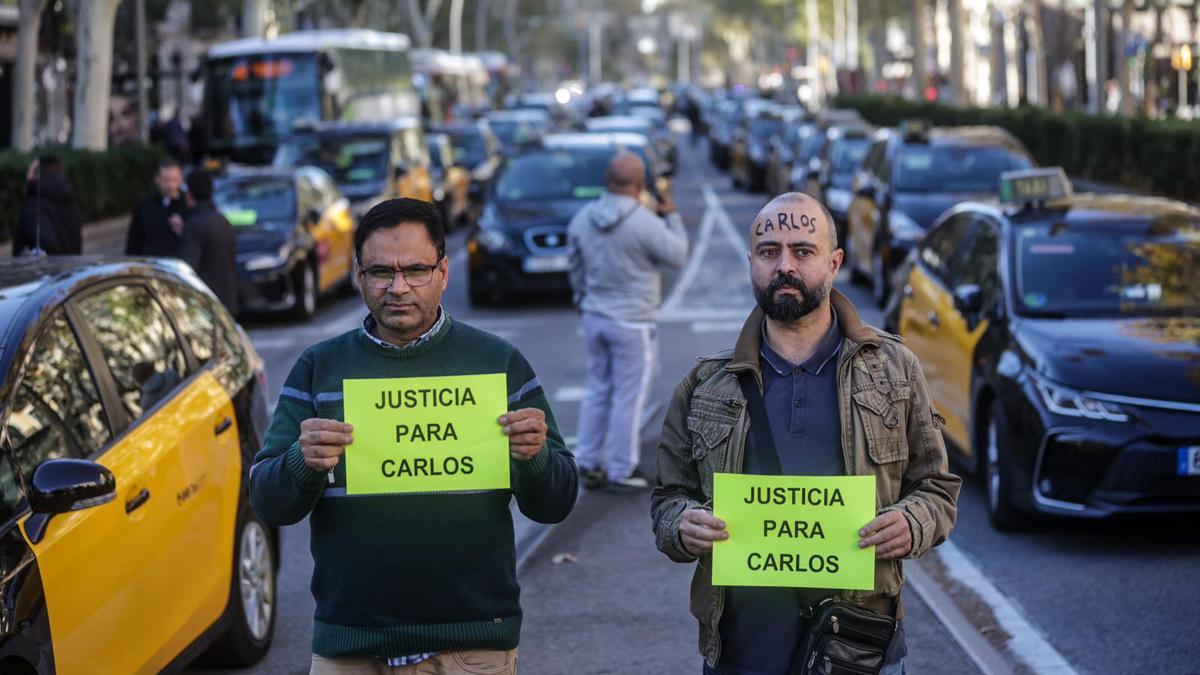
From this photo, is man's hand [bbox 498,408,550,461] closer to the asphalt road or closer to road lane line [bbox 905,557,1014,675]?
the asphalt road

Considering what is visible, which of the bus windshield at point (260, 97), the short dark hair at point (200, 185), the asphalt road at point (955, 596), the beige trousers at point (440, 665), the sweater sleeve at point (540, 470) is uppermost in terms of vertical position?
the bus windshield at point (260, 97)

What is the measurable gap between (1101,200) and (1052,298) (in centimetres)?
141

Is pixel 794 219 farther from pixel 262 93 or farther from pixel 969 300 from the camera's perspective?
pixel 262 93

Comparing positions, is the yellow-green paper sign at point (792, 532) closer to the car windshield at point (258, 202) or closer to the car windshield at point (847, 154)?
the car windshield at point (258, 202)

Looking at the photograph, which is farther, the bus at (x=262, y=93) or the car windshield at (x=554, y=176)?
the bus at (x=262, y=93)

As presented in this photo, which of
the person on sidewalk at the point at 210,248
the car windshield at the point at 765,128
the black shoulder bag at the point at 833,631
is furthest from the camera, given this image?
the car windshield at the point at 765,128

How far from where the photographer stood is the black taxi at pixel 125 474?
4.92m

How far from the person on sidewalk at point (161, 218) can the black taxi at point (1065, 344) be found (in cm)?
555

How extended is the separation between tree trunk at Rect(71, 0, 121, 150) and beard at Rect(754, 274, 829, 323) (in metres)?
27.5

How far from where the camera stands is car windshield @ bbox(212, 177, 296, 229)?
1966cm

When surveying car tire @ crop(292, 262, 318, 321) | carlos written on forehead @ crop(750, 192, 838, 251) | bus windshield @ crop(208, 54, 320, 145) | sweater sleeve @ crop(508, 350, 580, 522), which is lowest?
car tire @ crop(292, 262, 318, 321)

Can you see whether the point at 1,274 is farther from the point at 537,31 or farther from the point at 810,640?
the point at 537,31

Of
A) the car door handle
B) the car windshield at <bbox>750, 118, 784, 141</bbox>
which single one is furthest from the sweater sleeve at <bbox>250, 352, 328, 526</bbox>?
the car windshield at <bbox>750, 118, 784, 141</bbox>

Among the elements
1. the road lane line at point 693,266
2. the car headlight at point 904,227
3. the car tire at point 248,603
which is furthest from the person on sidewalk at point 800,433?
the road lane line at point 693,266
